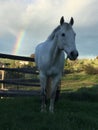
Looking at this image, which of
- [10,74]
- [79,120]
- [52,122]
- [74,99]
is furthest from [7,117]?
[10,74]

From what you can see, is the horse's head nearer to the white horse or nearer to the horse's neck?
the white horse

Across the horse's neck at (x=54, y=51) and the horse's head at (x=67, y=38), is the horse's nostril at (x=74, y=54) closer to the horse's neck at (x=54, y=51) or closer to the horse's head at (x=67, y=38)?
the horse's head at (x=67, y=38)

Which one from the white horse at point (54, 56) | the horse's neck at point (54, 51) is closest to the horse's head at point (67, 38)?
the white horse at point (54, 56)

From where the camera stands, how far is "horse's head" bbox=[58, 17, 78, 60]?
7.89m

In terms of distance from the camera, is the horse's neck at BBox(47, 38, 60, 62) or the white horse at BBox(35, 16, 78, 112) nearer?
the white horse at BBox(35, 16, 78, 112)

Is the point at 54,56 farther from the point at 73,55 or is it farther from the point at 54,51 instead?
the point at 73,55

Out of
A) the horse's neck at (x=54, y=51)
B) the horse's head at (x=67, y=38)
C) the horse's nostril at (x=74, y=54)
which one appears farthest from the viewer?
the horse's neck at (x=54, y=51)

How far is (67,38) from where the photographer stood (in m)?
8.22

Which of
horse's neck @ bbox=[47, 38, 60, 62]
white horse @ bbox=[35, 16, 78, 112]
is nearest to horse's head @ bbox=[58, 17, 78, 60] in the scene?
white horse @ bbox=[35, 16, 78, 112]

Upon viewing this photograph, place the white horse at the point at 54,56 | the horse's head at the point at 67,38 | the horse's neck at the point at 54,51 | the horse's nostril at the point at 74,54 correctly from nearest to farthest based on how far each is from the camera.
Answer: the horse's nostril at the point at 74,54
the horse's head at the point at 67,38
the white horse at the point at 54,56
the horse's neck at the point at 54,51

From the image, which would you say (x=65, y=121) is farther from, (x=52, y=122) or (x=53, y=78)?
(x=53, y=78)

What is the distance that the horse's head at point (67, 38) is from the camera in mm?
7889

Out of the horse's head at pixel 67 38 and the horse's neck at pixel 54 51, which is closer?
the horse's head at pixel 67 38

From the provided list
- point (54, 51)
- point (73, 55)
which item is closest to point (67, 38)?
point (73, 55)
